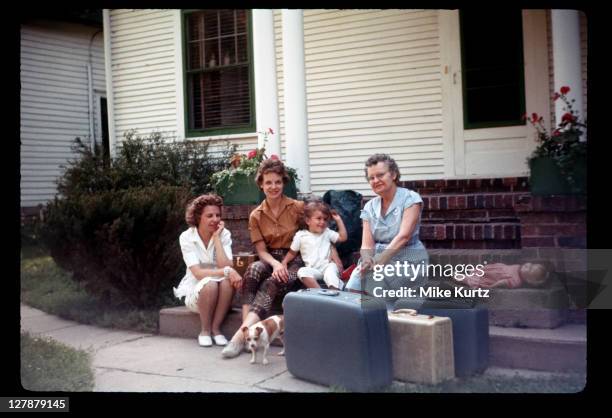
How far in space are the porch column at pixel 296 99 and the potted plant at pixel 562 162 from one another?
1.92m

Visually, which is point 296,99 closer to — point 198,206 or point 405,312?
point 198,206

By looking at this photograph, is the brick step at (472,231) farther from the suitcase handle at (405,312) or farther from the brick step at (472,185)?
the suitcase handle at (405,312)

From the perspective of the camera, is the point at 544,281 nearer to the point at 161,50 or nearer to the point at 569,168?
the point at 569,168

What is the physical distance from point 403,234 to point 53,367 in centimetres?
216

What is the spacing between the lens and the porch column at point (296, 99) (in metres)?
5.24

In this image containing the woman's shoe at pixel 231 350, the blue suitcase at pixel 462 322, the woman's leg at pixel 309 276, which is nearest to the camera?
the blue suitcase at pixel 462 322

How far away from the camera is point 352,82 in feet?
22.0

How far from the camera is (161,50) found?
7.89 m

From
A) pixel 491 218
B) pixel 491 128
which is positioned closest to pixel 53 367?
pixel 491 218

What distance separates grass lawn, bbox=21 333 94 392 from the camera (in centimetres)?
323

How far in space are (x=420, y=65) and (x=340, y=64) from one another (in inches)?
36.1

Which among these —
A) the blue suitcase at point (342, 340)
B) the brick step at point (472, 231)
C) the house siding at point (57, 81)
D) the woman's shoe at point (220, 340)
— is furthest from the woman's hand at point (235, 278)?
the house siding at point (57, 81)

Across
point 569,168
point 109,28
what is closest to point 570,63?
point 569,168

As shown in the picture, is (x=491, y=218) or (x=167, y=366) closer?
(x=167, y=366)
